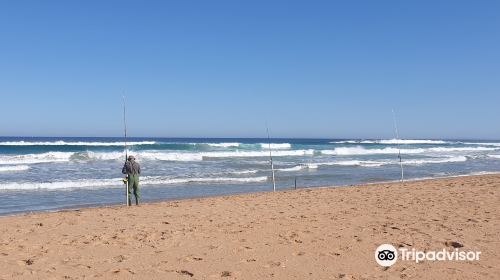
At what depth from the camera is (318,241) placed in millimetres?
6027

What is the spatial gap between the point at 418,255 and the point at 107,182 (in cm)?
1318

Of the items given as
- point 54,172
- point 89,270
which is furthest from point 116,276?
point 54,172

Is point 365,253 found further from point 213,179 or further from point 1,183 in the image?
point 1,183

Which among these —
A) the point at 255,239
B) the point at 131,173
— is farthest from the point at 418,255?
the point at 131,173

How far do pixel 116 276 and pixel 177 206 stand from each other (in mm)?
5376

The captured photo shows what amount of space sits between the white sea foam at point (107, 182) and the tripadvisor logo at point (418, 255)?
39.1 feet

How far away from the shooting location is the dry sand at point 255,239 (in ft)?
15.7

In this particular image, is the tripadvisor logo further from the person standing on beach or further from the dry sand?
the person standing on beach

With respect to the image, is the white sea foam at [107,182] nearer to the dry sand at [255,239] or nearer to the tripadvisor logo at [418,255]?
the dry sand at [255,239]

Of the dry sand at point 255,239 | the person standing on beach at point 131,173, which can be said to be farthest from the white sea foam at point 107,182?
the dry sand at point 255,239

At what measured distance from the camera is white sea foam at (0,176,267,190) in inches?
588

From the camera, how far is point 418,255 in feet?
17.0

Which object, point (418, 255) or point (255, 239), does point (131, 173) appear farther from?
point (418, 255)

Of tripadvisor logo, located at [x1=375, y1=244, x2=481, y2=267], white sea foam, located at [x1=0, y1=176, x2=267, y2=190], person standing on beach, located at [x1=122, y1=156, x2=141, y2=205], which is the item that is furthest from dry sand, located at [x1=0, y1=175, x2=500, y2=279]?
white sea foam, located at [x1=0, y1=176, x2=267, y2=190]
